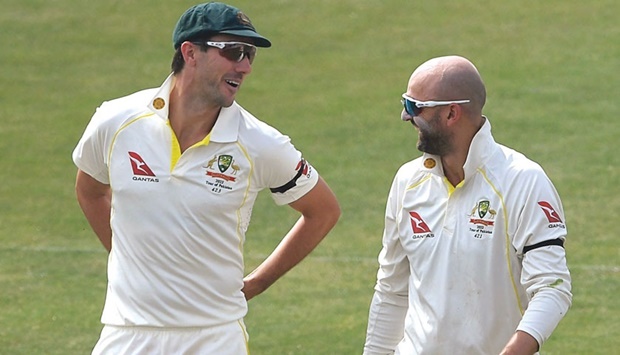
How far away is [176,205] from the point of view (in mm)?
5773

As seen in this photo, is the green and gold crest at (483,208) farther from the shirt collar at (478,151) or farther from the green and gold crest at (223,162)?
the green and gold crest at (223,162)

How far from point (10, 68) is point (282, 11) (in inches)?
152

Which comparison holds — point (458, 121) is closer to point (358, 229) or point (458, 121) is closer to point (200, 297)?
point (200, 297)

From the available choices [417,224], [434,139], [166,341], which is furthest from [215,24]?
[166,341]

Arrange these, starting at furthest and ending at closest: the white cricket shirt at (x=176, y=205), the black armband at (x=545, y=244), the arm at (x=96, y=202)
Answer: the arm at (x=96, y=202) → the white cricket shirt at (x=176, y=205) → the black armband at (x=545, y=244)

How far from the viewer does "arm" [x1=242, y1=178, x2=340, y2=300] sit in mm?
6309

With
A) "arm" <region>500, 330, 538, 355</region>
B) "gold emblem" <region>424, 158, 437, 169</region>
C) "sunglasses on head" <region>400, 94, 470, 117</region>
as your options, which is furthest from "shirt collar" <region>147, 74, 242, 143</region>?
"arm" <region>500, 330, 538, 355</region>

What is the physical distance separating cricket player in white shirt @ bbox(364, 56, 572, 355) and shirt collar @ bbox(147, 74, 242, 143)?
0.76 metres

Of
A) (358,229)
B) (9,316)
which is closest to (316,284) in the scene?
(358,229)

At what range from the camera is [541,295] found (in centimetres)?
561

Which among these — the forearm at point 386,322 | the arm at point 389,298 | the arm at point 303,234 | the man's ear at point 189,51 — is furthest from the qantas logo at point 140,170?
the forearm at point 386,322

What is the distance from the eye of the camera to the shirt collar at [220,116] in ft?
19.3

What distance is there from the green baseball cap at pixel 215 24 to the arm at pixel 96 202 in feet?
2.73

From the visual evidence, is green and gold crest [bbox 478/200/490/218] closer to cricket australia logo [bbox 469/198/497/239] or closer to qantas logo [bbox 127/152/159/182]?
cricket australia logo [bbox 469/198/497/239]
